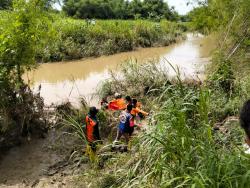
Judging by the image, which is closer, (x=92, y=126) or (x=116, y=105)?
(x=92, y=126)

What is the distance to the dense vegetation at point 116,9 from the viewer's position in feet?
165

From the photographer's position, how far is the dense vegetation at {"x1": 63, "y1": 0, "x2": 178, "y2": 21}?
165 ft

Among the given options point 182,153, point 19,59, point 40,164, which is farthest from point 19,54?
point 182,153

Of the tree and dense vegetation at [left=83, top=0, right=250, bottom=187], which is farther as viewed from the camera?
the tree

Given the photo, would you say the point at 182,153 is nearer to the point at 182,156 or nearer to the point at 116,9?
the point at 182,156

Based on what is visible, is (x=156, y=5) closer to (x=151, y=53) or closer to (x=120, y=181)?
(x=151, y=53)

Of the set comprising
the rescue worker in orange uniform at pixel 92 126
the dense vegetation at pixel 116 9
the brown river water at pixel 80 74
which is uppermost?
the dense vegetation at pixel 116 9

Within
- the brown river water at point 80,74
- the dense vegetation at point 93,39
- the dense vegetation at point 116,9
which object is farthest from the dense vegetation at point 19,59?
the dense vegetation at point 116,9

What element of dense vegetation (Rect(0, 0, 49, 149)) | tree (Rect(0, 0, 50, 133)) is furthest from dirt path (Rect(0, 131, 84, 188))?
tree (Rect(0, 0, 50, 133))

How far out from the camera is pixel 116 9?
2108 inches

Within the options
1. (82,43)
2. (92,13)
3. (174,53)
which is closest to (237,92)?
(82,43)

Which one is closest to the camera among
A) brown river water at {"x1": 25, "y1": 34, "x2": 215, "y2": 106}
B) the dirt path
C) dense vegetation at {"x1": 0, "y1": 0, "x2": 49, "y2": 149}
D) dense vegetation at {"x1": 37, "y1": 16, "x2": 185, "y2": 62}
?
the dirt path

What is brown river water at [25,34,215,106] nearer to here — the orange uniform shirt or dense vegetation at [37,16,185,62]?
dense vegetation at [37,16,185,62]

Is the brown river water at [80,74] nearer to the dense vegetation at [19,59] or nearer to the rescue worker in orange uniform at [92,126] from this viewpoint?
the dense vegetation at [19,59]
